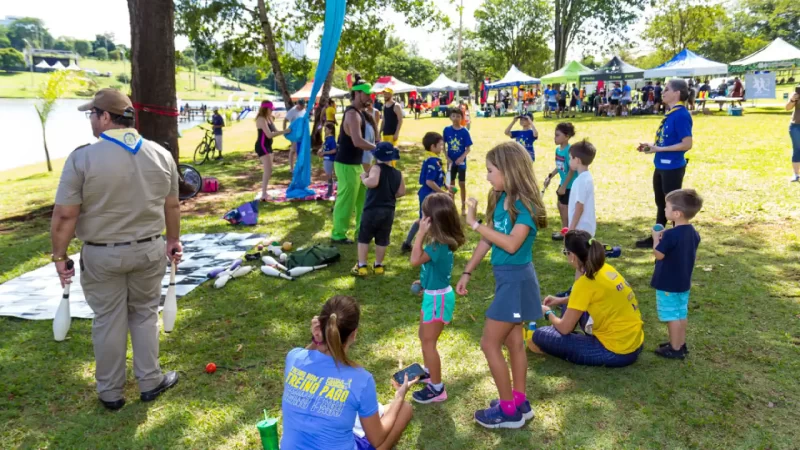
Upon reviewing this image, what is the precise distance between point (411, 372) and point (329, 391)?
1546mm

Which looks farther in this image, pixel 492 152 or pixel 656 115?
pixel 656 115

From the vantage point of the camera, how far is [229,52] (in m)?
16.9

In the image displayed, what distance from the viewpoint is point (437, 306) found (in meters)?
3.28

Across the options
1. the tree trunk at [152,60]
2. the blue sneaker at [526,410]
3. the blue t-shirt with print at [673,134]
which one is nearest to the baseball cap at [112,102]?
the blue sneaker at [526,410]

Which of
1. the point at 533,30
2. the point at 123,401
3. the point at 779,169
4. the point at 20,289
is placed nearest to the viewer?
the point at 123,401

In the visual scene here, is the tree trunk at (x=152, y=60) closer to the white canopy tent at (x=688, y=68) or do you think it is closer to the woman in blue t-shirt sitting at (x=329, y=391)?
the woman in blue t-shirt sitting at (x=329, y=391)

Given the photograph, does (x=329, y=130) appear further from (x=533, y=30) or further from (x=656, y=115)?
(x=533, y=30)

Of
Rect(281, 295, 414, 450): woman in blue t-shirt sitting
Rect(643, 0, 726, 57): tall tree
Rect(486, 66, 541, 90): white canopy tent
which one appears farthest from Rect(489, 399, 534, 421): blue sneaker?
Rect(643, 0, 726, 57): tall tree

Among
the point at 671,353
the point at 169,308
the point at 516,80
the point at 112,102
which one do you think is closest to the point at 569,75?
the point at 516,80

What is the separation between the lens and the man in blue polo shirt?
5.66m

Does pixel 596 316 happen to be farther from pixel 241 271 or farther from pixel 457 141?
pixel 457 141

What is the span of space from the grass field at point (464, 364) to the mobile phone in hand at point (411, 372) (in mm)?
118

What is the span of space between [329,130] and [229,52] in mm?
7586

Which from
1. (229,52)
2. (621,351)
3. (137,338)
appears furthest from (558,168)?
(229,52)
